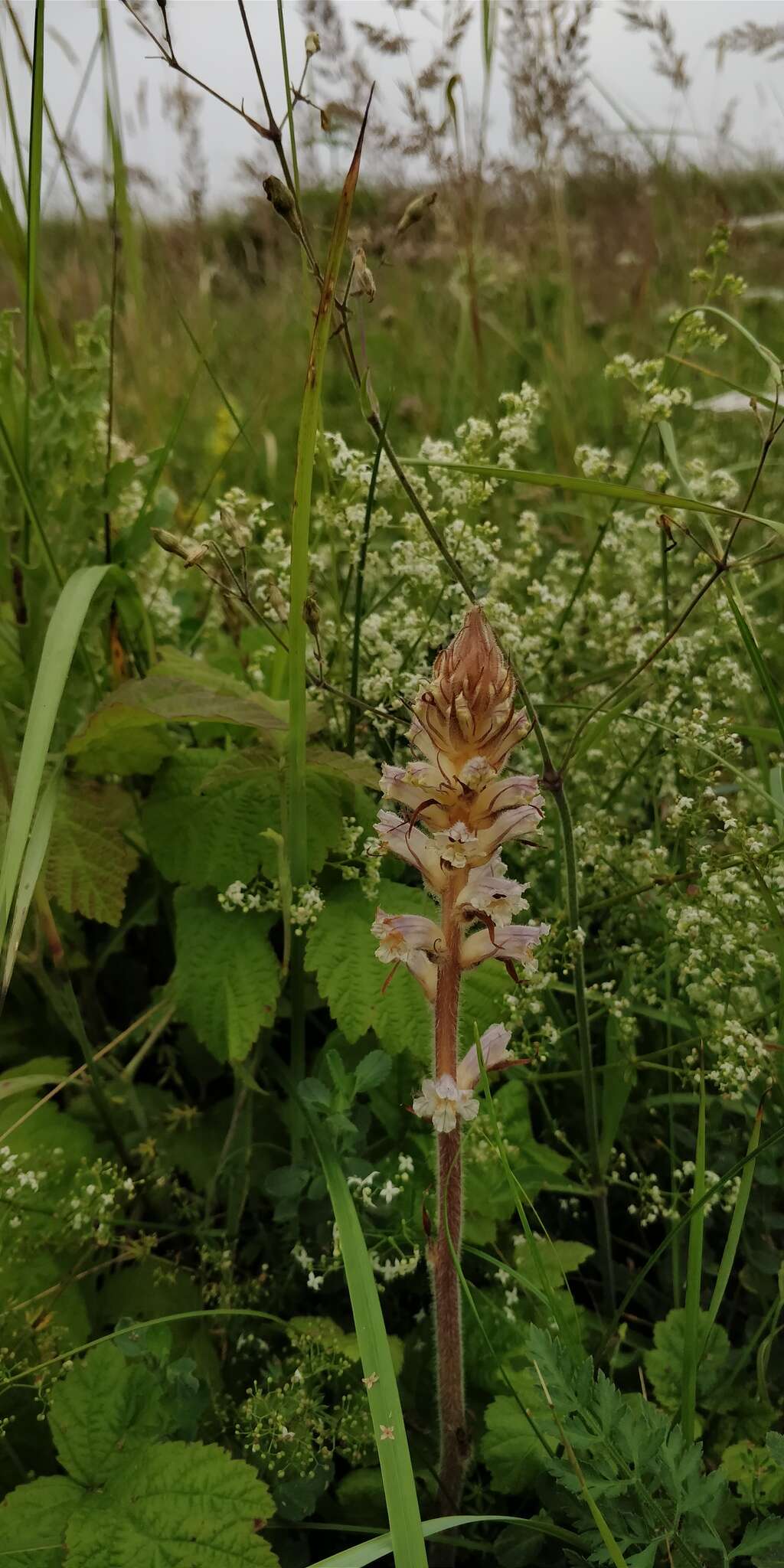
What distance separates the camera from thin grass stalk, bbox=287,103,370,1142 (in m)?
1.40

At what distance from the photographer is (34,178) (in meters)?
1.65

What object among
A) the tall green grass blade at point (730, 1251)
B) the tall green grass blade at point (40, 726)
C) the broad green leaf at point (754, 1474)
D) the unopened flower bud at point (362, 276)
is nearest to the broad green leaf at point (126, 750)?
the tall green grass blade at point (40, 726)

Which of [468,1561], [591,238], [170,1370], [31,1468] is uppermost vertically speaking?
[591,238]

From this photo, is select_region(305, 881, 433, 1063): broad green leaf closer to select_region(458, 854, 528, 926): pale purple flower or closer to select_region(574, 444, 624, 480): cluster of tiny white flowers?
select_region(458, 854, 528, 926): pale purple flower

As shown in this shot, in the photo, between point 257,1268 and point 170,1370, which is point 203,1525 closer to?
point 170,1370

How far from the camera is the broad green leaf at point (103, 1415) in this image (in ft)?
4.55

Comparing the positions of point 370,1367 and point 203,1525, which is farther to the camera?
point 203,1525

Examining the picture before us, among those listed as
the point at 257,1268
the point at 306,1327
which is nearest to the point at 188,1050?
the point at 257,1268

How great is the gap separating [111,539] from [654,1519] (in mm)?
2065

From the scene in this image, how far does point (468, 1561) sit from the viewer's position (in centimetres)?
152

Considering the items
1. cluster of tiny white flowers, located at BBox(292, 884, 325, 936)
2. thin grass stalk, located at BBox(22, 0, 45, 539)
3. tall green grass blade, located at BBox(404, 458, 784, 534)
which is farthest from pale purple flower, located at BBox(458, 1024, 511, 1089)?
thin grass stalk, located at BBox(22, 0, 45, 539)

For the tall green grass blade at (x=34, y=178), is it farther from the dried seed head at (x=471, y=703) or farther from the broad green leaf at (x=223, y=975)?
the dried seed head at (x=471, y=703)

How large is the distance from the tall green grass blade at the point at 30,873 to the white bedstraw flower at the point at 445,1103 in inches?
23.1

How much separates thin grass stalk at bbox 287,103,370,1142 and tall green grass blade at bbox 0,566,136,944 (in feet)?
1.15
